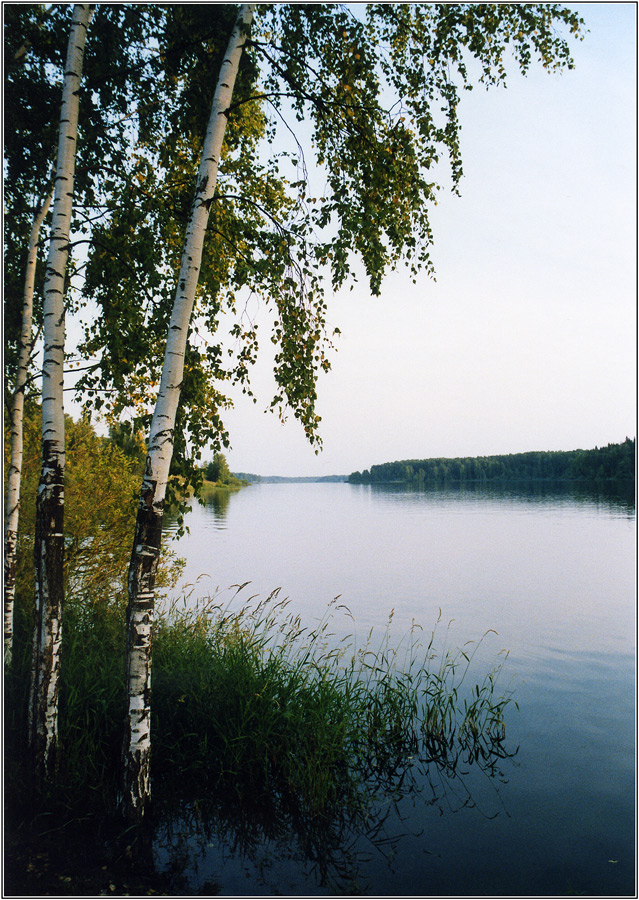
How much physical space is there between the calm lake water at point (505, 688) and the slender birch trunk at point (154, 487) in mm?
879

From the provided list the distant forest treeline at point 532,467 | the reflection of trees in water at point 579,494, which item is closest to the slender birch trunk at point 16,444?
the reflection of trees in water at point 579,494

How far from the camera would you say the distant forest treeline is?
87.6 metres

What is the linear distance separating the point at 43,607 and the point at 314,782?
3.24m

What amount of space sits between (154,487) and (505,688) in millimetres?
9373

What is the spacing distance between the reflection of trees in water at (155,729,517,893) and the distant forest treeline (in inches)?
3340

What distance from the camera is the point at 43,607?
5.28m

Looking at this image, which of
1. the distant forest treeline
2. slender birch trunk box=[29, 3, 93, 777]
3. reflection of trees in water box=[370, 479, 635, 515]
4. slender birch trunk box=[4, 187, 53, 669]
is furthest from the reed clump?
the distant forest treeline

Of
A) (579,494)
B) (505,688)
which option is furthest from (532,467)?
(505,688)

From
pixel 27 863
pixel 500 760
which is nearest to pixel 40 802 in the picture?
pixel 27 863

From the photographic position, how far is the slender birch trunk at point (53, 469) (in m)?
5.21

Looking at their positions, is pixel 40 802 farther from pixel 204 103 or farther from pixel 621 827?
pixel 204 103

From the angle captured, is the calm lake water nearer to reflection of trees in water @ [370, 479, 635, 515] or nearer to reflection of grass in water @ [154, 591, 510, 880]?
reflection of grass in water @ [154, 591, 510, 880]

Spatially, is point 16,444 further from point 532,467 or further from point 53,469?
point 532,467

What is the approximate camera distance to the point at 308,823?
18.1 ft
